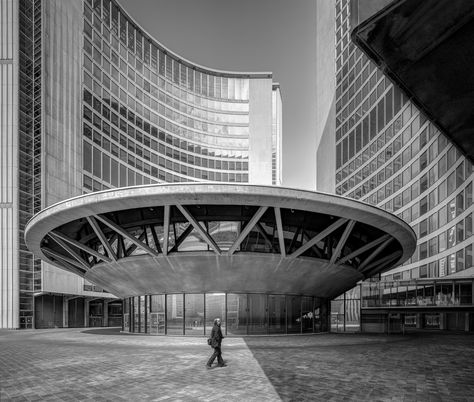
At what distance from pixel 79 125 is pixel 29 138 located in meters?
6.83

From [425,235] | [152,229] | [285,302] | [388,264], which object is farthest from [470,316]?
[152,229]

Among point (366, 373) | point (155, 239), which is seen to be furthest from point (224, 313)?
point (366, 373)

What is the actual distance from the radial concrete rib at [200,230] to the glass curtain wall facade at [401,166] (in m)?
19.0

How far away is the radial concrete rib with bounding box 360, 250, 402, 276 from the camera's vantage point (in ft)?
96.1

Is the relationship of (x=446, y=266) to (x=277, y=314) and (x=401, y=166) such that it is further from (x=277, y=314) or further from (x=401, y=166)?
(x=277, y=314)

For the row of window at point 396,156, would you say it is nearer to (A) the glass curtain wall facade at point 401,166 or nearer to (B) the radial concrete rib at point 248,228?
(A) the glass curtain wall facade at point 401,166

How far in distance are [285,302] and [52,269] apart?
105 ft

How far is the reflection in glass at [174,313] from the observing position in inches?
979

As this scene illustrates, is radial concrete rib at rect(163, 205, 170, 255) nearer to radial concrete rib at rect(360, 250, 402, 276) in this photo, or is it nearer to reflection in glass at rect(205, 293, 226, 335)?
reflection in glass at rect(205, 293, 226, 335)

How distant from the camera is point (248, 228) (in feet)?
68.8

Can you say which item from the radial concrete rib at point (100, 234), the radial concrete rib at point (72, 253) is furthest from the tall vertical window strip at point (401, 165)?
the radial concrete rib at point (72, 253)

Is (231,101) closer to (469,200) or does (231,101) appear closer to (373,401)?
(469,200)

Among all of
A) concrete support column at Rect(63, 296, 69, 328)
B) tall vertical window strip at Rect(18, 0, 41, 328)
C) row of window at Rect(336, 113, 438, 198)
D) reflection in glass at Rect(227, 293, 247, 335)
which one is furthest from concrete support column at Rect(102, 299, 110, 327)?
row of window at Rect(336, 113, 438, 198)

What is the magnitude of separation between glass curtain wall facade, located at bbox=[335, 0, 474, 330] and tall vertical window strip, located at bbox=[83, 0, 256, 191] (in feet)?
82.7
